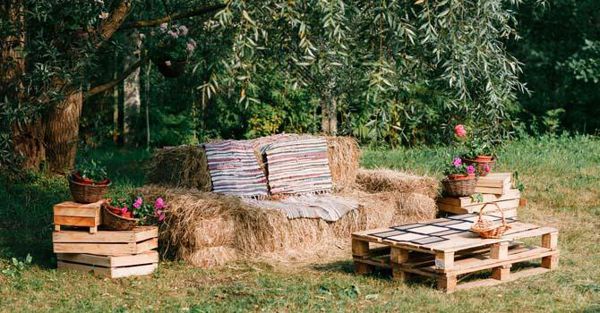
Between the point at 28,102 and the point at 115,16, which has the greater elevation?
the point at 115,16

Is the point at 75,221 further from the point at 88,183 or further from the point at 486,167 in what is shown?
the point at 486,167

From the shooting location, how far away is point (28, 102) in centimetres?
834

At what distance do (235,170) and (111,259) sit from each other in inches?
83.7

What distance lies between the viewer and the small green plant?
23.8ft

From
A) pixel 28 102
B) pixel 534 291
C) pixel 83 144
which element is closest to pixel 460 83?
pixel 534 291

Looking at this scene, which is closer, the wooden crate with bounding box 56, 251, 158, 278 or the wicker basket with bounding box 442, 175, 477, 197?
the wooden crate with bounding box 56, 251, 158, 278

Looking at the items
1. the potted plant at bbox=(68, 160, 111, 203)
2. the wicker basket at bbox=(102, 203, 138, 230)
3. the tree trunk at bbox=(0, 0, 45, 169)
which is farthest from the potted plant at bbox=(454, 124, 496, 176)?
the tree trunk at bbox=(0, 0, 45, 169)

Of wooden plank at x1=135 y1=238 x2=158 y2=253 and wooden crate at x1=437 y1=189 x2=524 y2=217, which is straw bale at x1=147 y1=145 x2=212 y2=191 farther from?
wooden crate at x1=437 y1=189 x2=524 y2=217

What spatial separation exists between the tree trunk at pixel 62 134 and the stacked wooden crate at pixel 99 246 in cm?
390

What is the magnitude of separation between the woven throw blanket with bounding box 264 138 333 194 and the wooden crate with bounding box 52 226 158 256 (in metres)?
2.10

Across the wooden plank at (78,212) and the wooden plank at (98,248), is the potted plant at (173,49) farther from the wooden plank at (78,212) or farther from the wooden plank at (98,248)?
the wooden plank at (98,248)

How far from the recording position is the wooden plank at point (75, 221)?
285 inches

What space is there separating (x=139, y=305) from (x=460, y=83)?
280cm

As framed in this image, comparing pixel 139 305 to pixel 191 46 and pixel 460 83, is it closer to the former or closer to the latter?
pixel 460 83
